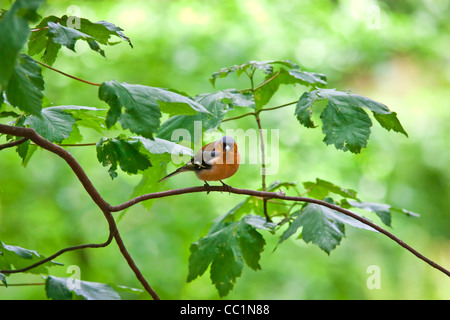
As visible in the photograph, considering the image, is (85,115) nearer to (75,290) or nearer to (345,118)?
(75,290)

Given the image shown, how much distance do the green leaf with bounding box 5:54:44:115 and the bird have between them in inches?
33.9

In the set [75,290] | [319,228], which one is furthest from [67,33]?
[319,228]

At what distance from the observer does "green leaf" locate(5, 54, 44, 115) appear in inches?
27.2

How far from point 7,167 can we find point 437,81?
4.25 m

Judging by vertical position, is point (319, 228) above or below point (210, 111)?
below

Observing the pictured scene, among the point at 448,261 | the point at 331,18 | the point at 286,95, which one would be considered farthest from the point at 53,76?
the point at 448,261

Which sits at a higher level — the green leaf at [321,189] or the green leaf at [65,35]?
the green leaf at [65,35]

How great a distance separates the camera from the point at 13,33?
611 mm

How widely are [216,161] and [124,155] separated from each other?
0.59m

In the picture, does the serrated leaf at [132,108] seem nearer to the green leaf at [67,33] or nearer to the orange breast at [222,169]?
the green leaf at [67,33]

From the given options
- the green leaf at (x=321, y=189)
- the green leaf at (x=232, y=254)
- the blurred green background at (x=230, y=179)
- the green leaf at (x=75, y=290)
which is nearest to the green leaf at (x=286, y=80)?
the green leaf at (x=321, y=189)

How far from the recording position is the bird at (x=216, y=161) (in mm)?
1582

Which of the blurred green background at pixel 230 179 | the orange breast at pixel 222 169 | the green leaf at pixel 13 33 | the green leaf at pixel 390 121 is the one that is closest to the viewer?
the green leaf at pixel 13 33

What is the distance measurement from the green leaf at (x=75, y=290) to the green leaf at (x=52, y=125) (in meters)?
0.39
